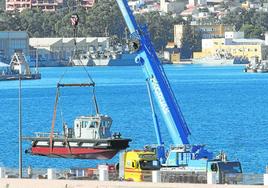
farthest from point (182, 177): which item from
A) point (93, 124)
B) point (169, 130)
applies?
point (93, 124)

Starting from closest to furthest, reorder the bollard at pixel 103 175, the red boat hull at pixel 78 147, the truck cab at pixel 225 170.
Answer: the truck cab at pixel 225 170, the bollard at pixel 103 175, the red boat hull at pixel 78 147

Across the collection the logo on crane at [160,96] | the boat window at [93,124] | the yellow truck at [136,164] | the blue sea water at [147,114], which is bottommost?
the blue sea water at [147,114]

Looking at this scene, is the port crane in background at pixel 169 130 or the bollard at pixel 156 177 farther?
the port crane in background at pixel 169 130

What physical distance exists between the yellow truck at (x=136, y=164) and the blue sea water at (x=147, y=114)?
45.3ft

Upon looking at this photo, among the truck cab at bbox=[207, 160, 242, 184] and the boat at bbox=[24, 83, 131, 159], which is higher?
the truck cab at bbox=[207, 160, 242, 184]

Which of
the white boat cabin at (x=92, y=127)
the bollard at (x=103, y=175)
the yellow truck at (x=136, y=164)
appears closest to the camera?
the bollard at (x=103, y=175)

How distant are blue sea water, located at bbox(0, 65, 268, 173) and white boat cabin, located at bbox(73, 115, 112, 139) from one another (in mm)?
7871

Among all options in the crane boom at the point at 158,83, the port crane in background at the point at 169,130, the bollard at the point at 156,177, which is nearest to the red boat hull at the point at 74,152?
the port crane in background at the point at 169,130

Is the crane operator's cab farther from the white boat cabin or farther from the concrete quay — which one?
the white boat cabin

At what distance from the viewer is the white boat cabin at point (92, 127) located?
174 feet

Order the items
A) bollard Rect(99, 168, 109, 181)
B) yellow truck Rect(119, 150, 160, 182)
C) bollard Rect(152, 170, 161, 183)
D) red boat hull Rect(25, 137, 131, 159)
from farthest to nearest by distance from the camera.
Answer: red boat hull Rect(25, 137, 131, 159), yellow truck Rect(119, 150, 160, 182), bollard Rect(99, 168, 109, 181), bollard Rect(152, 170, 161, 183)

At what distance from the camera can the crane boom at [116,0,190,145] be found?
164ft

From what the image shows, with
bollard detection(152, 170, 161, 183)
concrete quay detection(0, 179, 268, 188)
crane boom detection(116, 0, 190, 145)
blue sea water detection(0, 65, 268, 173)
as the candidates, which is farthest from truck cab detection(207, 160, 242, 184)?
blue sea water detection(0, 65, 268, 173)

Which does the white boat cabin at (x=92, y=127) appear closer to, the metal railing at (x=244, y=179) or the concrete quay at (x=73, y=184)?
the concrete quay at (x=73, y=184)
